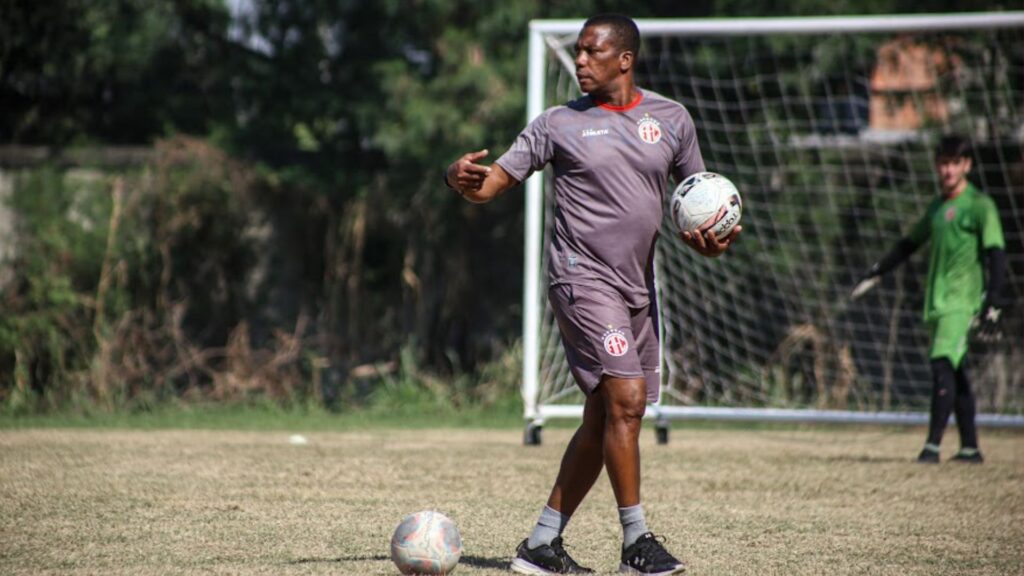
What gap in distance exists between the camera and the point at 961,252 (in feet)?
30.0

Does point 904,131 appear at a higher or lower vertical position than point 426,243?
higher

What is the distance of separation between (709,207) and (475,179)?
0.93 m

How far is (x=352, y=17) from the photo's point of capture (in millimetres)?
16922

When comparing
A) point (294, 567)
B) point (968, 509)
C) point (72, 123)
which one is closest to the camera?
point (294, 567)

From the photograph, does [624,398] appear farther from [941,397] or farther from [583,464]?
[941,397]

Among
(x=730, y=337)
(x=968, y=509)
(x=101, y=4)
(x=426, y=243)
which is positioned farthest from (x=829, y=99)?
(x=101, y=4)

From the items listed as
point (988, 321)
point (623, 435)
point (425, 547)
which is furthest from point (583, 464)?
point (988, 321)

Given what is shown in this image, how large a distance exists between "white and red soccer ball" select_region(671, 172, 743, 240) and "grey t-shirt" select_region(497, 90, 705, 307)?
114 millimetres

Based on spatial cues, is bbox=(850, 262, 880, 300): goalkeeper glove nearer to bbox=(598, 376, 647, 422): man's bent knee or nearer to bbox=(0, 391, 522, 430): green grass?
bbox=(0, 391, 522, 430): green grass

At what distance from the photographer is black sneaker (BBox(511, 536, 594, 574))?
5.00 metres

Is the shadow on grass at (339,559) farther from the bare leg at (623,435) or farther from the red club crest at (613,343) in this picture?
the red club crest at (613,343)

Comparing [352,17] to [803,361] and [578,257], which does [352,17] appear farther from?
[578,257]

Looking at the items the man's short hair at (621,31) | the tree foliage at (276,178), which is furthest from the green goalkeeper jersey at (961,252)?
the tree foliage at (276,178)

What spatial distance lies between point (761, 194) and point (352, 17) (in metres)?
5.84
